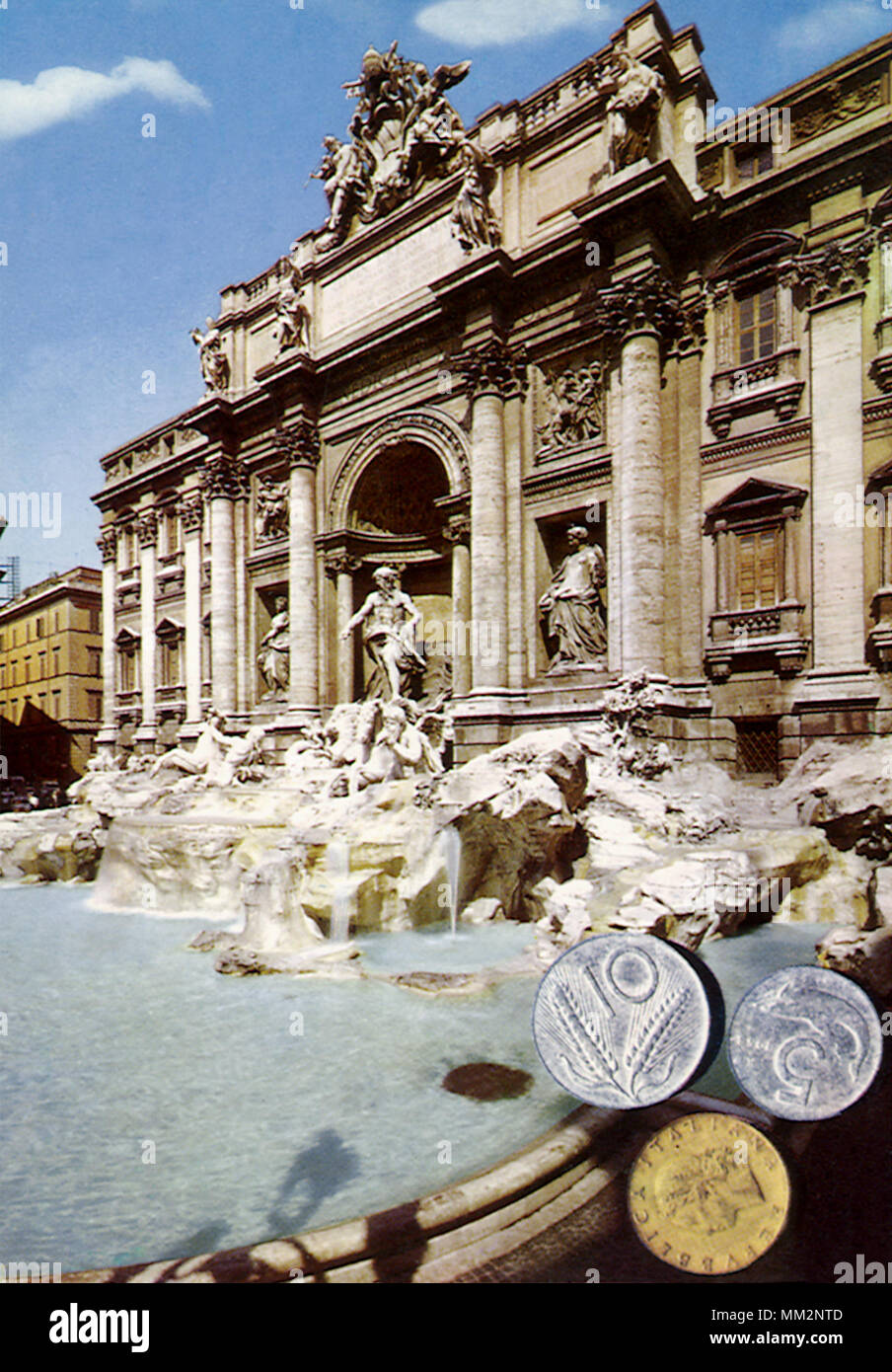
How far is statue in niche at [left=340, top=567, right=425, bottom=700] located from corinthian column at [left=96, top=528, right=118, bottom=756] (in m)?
14.8

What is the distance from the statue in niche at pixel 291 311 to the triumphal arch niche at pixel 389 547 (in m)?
3.76

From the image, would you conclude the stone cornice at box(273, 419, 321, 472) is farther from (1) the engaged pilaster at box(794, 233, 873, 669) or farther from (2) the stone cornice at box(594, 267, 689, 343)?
(1) the engaged pilaster at box(794, 233, 873, 669)

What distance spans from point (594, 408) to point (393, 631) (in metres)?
6.35

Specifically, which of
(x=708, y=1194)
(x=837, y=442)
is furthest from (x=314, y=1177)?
(x=837, y=442)

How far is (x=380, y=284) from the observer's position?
17.2 metres

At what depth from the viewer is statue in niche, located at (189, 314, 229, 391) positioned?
67.5 ft

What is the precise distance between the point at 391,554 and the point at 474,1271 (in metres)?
16.7

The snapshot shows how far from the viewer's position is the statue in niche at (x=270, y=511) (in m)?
19.8

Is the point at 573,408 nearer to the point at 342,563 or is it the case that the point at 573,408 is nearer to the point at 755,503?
the point at 755,503

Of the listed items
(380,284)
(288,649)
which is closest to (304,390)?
(380,284)

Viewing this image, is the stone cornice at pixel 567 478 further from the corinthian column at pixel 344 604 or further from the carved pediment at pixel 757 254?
the corinthian column at pixel 344 604

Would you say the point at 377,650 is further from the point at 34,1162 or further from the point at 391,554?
the point at 34,1162

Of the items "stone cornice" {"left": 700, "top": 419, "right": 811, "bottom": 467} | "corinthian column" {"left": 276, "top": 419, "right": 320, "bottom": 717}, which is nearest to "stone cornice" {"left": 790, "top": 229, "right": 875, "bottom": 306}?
"stone cornice" {"left": 700, "top": 419, "right": 811, "bottom": 467}

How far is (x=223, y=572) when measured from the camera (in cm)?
2041
